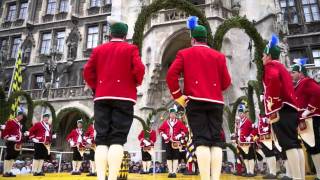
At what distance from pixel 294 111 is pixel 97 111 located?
3.26 meters

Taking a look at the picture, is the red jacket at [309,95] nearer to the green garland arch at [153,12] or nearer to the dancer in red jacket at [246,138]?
the green garland arch at [153,12]

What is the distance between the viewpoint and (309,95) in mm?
6492

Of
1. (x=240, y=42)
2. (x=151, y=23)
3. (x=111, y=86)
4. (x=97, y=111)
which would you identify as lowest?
(x=97, y=111)

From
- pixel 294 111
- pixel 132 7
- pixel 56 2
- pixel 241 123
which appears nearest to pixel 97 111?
pixel 294 111

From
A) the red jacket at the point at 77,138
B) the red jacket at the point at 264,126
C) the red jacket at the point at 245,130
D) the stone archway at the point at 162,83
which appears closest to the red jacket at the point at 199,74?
the red jacket at the point at 264,126

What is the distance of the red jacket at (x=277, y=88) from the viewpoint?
4957 mm

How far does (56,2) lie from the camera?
28.3m

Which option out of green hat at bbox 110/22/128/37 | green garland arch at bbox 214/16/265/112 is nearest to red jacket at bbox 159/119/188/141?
green garland arch at bbox 214/16/265/112

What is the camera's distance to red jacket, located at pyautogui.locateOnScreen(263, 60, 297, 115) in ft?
16.3

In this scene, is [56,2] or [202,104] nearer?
[202,104]

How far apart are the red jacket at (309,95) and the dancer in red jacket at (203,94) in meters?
2.76

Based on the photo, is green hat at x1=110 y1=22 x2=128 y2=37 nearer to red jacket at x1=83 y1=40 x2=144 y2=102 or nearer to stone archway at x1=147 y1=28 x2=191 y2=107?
red jacket at x1=83 y1=40 x2=144 y2=102

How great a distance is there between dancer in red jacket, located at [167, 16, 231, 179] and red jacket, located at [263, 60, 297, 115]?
33.0 inches

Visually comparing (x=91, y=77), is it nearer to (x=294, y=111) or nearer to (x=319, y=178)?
(x=294, y=111)
